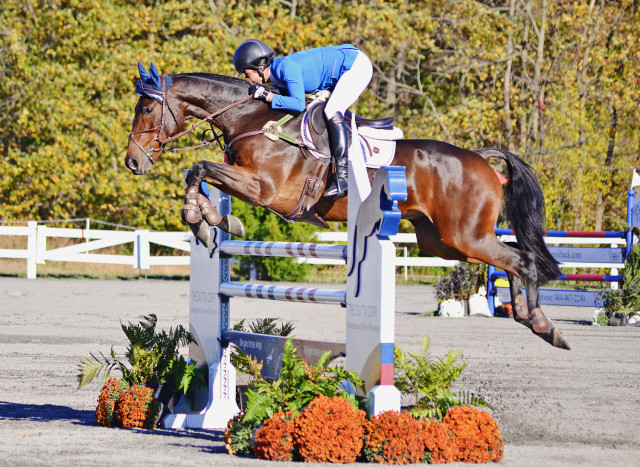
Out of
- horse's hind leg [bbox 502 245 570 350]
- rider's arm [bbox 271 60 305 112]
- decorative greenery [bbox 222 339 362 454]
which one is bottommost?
decorative greenery [bbox 222 339 362 454]

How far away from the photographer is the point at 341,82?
6141 mm

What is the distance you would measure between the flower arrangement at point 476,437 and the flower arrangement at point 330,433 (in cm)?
48

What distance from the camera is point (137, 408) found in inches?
208

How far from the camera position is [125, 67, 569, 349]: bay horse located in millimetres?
5973

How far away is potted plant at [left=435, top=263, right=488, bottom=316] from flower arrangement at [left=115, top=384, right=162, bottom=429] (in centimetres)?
808

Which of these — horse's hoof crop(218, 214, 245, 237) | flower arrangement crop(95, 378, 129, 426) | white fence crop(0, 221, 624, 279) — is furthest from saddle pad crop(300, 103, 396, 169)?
white fence crop(0, 221, 624, 279)

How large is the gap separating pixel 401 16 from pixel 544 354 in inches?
636

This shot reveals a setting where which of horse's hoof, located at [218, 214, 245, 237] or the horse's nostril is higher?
the horse's nostril

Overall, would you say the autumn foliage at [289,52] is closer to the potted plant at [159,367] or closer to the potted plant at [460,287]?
the potted plant at [460,287]

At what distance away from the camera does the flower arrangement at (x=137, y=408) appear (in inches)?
206

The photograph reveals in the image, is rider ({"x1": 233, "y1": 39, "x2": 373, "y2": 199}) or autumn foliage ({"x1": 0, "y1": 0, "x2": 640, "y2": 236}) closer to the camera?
rider ({"x1": 233, "y1": 39, "x2": 373, "y2": 199})

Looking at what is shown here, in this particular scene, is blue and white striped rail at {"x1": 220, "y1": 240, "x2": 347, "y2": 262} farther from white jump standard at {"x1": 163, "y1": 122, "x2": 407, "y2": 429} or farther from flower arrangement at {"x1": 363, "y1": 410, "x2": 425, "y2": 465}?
flower arrangement at {"x1": 363, "y1": 410, "x2": 425, "y2": 465}

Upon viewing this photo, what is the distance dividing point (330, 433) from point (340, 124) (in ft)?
8.44

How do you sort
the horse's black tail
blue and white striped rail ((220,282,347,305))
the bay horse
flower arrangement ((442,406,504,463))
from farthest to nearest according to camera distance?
1. the horse's black tail
2. the bay horse
3. blue and white striped rail ((220,282,347,305))
4. flower arrangement ((442,406,504,463))
